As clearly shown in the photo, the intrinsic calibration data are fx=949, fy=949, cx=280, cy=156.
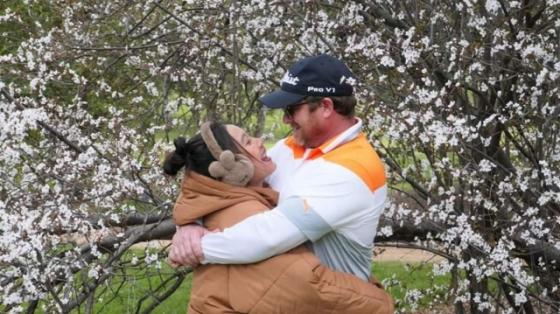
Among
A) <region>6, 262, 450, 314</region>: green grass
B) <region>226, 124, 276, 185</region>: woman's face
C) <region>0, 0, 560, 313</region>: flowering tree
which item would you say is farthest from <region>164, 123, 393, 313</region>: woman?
<region>6, 262, 450, 314</region>: green grass

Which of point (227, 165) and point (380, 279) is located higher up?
point (227, 165)

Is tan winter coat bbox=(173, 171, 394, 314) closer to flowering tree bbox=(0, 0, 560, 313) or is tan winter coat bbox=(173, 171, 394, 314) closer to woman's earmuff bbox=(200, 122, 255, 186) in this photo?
woman's earmuff bbox=(200, 122, 255, 186)

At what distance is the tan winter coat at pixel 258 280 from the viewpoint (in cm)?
261

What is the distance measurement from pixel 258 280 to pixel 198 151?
Result: 0.42 m

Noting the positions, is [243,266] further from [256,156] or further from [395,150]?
[395,150]

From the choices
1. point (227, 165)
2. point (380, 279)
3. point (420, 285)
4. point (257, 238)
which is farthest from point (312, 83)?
point (380, 279)

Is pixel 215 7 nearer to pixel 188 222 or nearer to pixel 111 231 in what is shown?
pixel 111 231

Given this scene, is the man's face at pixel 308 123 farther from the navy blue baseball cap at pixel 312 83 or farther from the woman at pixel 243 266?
the woman at pixel 243 266

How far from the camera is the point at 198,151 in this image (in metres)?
2.76

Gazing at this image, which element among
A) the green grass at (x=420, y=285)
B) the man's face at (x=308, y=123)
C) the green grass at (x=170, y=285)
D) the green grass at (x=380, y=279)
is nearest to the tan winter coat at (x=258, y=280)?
the man's face at (x=308, y=123)

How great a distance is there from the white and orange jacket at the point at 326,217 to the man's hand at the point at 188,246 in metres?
0.03

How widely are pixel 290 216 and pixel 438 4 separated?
2625 millimetres

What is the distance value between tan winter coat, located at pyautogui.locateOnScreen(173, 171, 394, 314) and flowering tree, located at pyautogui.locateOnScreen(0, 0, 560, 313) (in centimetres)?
142

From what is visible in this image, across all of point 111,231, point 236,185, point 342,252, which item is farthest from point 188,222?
point 111,231
